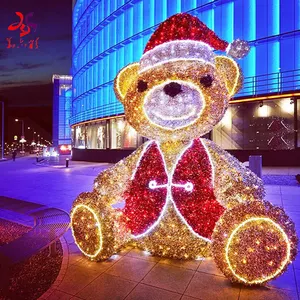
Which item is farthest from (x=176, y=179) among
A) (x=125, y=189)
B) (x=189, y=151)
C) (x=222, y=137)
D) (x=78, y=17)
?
(x=78, y=17)

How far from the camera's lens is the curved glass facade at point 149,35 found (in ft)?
54.3

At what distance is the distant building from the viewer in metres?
55.8

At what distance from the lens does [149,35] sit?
21969 millimetres

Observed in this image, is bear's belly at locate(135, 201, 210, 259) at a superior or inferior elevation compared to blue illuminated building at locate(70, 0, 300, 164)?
inferior

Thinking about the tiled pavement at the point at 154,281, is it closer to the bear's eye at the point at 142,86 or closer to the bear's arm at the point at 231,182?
the bear's arm at the point at 231,182

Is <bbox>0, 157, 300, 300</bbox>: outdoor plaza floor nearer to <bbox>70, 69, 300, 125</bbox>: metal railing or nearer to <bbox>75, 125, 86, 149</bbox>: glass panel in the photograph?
<bbox>70, 69, 300, 125</bbox>: metal railing

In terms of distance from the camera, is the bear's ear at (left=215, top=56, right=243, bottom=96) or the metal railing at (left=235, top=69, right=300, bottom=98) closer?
the bear's ear at (left=215, top=56, right=243, bottom=96)

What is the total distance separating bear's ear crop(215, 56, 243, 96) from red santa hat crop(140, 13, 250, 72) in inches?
5.0

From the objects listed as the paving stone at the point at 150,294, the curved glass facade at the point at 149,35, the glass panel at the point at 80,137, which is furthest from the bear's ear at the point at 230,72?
the glass panel at the point at 80,137

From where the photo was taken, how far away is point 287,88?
16.5 meters

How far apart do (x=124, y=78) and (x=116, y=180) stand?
139cm

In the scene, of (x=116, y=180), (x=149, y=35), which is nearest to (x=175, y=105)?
(x=116, y=180)

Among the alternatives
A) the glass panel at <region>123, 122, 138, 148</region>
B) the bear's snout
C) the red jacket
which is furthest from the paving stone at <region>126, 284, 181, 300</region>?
the glass panel at <region>123, 122, 138, 148</region>

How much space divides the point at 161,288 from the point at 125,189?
4.18 feet
